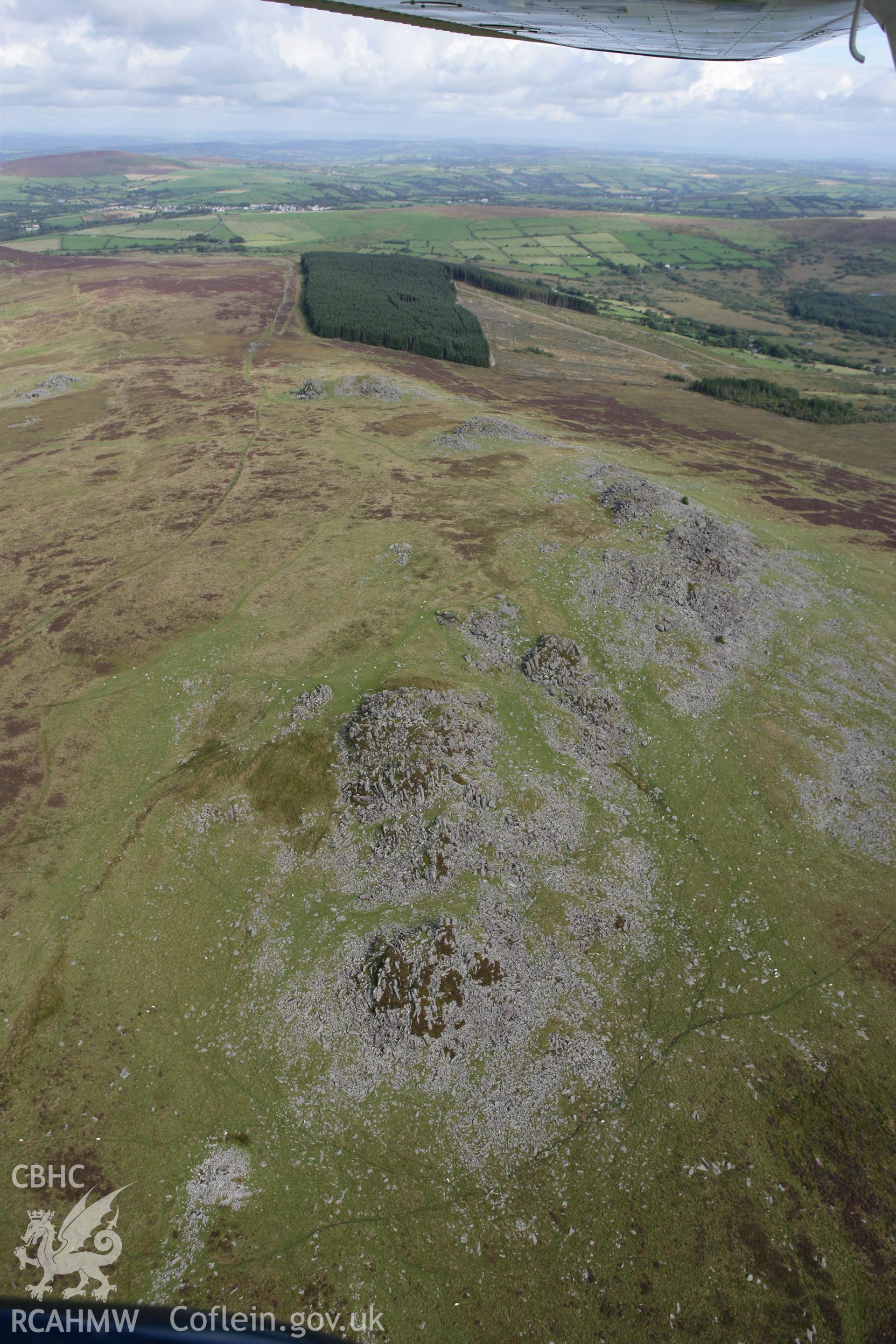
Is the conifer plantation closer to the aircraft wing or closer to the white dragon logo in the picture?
the aircraft wing

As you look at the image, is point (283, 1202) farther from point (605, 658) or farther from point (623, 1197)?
point (605, 658)

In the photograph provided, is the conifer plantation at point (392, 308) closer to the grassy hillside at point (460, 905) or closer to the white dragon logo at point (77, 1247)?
the grassy hillside at point (460, 905)

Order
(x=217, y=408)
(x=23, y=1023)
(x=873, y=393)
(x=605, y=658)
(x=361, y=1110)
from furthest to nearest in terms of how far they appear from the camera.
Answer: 1. (x=873, y=393)
2. (x=217, y=408)
3. (x=605, y=658)
4. (x=23, y=1023)
5. (x=361, y=1110)

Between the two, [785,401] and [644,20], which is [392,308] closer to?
[785,401]

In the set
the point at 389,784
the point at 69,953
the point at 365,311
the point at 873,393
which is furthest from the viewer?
the point at 365,311

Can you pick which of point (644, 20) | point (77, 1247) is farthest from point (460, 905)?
point (644, 20)

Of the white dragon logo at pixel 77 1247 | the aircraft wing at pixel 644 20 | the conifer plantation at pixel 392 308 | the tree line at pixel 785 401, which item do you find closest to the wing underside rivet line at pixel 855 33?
the aircraft wing at pixel 644 20

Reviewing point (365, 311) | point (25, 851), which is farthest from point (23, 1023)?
point (365, 311)
